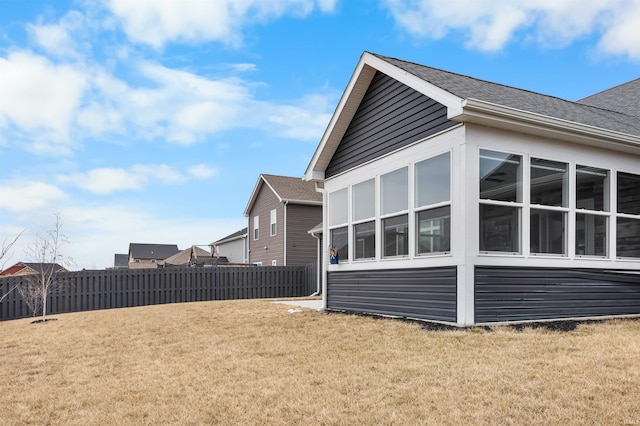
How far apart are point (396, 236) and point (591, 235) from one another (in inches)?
132

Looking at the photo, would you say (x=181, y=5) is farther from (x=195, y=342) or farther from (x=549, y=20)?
(x=549, y=20)

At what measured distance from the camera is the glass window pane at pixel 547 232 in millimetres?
8266

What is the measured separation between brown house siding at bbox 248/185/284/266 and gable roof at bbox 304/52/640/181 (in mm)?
14036

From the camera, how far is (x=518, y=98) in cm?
923

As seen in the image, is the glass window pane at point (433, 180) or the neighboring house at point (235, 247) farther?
the neighboring house at point (235, 247)

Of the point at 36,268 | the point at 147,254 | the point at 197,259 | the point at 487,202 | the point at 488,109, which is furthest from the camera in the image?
the point at 147,254

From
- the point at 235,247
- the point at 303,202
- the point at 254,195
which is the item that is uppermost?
the point at 254,195

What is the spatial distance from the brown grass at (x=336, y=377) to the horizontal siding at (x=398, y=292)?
1.77 feet

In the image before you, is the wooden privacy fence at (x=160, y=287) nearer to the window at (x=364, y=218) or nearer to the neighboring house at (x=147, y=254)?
the window at (x=364, y=218)

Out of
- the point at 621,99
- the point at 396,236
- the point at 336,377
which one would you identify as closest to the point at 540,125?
the point at 396,236

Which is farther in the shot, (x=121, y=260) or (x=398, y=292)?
(x=121, y=260)

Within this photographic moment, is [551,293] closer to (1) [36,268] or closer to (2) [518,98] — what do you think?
(2) [518,98]

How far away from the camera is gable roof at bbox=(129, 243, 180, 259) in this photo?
59781mm

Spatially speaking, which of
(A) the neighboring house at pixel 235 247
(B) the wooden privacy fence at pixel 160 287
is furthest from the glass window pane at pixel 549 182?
(A) the neighboring house at pixel 235 247
